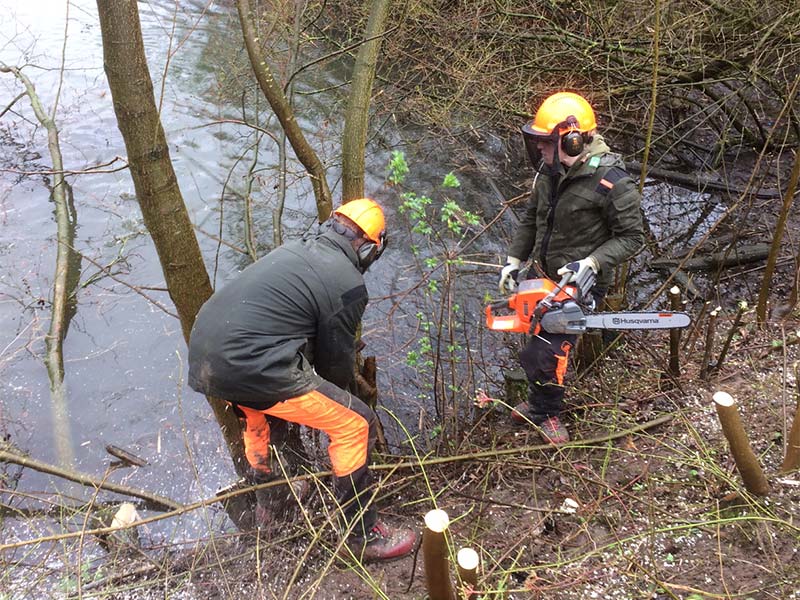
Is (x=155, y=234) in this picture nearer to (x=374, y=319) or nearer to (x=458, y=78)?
(x=374, y=319)

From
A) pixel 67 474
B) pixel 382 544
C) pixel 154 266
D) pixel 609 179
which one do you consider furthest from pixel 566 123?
pixel 154 266

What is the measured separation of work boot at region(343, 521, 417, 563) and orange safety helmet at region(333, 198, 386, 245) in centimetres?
164

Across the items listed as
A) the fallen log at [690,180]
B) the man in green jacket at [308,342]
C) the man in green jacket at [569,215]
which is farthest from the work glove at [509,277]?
the fallen log at [690,180]

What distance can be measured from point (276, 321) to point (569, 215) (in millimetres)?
1841

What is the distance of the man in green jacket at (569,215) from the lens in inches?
119

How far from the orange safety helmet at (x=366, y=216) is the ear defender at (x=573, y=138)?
3.60 feet

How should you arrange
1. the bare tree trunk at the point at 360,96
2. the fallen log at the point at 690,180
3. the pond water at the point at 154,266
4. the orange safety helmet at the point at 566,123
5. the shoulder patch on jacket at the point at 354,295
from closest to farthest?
1. the shoulder patch on jacket at the point at 354,295
2. the orange safety helmet at the point at 566,123
3. the bare tree trunk at the point at 360,96
4. the pond water at the point at 154,266
5. the fallen log at the point at 690,180

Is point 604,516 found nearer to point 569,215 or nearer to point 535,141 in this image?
point 569,215

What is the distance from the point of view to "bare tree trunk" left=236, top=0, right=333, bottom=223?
2.98 meters

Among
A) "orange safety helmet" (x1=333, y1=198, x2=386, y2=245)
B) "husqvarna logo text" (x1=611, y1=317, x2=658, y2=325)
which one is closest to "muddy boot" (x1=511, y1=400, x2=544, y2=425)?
"husqvarna logo text" (x1=611, y1=317, x2=658, y2=325)

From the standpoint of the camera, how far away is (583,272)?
3059 millimetres

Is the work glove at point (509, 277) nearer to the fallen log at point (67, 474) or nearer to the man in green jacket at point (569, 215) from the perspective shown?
the man in green jacket at point (569, 215)

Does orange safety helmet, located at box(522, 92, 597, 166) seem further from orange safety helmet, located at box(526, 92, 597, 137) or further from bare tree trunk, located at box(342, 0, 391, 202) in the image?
A: bare tree trunk, located at box(342, 0, 391, 202)

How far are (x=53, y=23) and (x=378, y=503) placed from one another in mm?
12962
